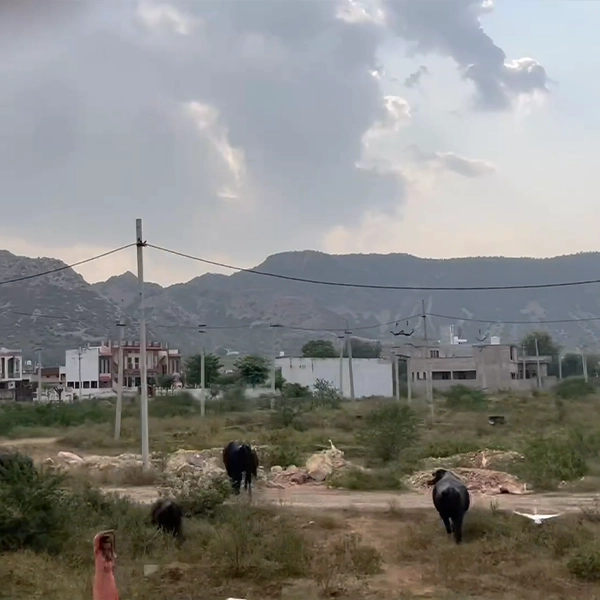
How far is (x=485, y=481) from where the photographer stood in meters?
20.9

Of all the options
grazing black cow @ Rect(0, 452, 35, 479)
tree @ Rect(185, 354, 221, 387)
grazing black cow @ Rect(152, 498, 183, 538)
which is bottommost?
grazing black cow @ Rect(152, 498, 183, 538)

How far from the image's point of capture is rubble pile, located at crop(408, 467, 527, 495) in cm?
2003

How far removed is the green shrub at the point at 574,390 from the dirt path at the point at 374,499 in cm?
4299

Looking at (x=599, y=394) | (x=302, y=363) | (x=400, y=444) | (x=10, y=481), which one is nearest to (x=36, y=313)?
(x=302, y=363)

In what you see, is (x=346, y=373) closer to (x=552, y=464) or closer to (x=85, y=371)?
(x=85, y=371)

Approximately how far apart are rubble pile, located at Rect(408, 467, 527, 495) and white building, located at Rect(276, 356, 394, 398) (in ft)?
187

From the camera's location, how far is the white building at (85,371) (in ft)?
301

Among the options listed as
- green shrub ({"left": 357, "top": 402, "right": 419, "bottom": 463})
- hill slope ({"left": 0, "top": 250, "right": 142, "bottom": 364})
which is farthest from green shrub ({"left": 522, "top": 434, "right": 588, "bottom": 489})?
hill slope ({"left": 0, "top": 250, "right": 142, "bottom": 364})

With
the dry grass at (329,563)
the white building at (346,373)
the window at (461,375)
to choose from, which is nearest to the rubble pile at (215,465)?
the dry grass at (329,563)

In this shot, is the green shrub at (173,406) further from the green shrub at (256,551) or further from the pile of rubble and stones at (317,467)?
the green shrub at (256,551)

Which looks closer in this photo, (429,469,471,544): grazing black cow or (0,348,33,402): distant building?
(429,469,471,544): grazing black cow

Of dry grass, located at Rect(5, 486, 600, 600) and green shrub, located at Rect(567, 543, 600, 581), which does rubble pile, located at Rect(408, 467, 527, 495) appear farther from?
green shrub, located at Rect(567, 543, 600, 581)

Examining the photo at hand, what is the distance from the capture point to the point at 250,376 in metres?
80.6

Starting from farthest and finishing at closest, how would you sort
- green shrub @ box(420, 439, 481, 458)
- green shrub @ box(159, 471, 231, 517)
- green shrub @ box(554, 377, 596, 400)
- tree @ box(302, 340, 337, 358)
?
tree @ box(302, 340, 337, 358) < green shrub @ box(554, 377, 596, 400) < green shrub @ box(420, 439, 481, 458) < green shrub @ box(159, 471, 231, 517)
